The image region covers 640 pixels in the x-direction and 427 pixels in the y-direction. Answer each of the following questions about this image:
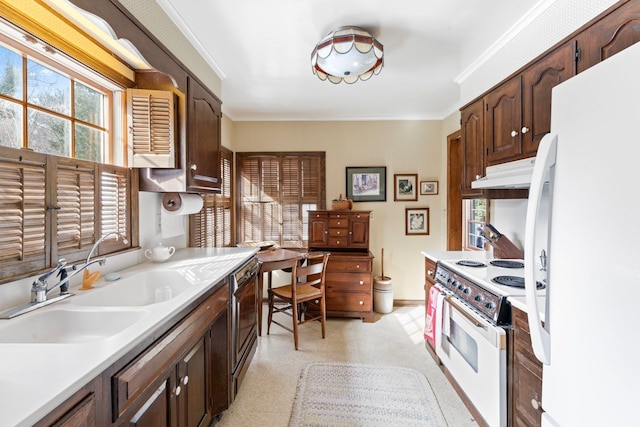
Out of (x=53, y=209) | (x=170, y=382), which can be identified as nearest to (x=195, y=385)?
(x=170, y=382)

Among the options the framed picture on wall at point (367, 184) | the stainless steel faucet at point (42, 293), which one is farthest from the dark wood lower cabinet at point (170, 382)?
the framed picture on wall at point (367, 184)

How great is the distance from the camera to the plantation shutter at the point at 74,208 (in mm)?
1397

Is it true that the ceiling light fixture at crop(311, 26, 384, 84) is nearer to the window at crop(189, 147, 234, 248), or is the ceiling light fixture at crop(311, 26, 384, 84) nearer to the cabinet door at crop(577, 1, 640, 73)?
the cabinet door at crop(577, 1, 640, 73)

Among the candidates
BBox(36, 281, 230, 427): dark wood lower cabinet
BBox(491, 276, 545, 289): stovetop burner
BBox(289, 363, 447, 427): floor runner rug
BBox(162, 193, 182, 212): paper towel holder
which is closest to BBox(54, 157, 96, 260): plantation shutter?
BBox(162, 193, 182, 212): paper towel holder

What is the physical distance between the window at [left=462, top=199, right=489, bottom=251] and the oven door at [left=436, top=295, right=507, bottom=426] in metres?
1.53

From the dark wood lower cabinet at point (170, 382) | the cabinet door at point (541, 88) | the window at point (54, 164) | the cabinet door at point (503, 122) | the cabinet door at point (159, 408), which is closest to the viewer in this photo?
the dark wood lower cabinet at point (170, 382)

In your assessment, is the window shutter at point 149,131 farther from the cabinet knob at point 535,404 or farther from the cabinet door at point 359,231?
the cabinet knob at point 535,404

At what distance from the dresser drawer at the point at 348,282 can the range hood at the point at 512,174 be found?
1.77 meters

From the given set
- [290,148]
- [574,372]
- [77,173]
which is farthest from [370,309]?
[77,173]

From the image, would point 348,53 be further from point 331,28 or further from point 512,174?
point 512,174

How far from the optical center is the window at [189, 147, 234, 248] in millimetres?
2885

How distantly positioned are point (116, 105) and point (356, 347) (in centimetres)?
281

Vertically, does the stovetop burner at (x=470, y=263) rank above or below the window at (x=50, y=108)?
below

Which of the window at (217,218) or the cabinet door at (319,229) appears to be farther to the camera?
the cabinet door at (319,229)
